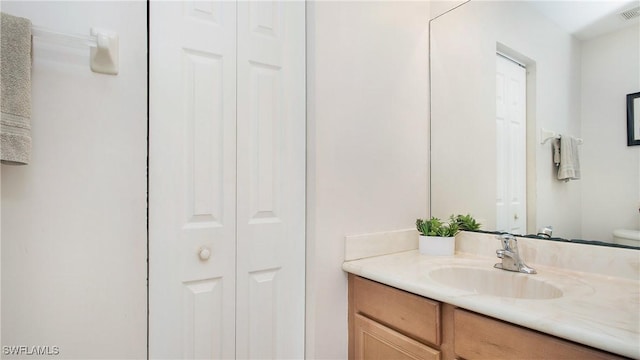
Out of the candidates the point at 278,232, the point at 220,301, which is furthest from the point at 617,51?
the point at 220,301

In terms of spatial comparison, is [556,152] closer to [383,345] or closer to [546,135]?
[546,135]

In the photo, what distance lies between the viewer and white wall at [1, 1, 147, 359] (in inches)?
34.9

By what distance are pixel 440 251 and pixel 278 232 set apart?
713 mm

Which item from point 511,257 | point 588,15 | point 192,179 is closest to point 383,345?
point 511,257

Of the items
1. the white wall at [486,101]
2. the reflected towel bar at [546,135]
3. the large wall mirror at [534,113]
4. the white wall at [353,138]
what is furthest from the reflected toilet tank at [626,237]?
the white wall at [353,138]

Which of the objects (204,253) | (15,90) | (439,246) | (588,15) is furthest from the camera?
(439,246)

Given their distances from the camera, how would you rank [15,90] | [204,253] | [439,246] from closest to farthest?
[15,90]
[204,253]
[439,246]

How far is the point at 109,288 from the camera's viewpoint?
0.98 m

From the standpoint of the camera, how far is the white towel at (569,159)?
118 cm

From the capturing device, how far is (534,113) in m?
1.31

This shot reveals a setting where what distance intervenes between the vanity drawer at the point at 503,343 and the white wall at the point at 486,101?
1.98 feet

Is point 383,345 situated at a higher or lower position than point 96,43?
lower

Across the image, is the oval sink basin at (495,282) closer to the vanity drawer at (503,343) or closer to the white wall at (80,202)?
the vanity drawer at (503,343)

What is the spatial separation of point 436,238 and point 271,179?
30.0 inches
